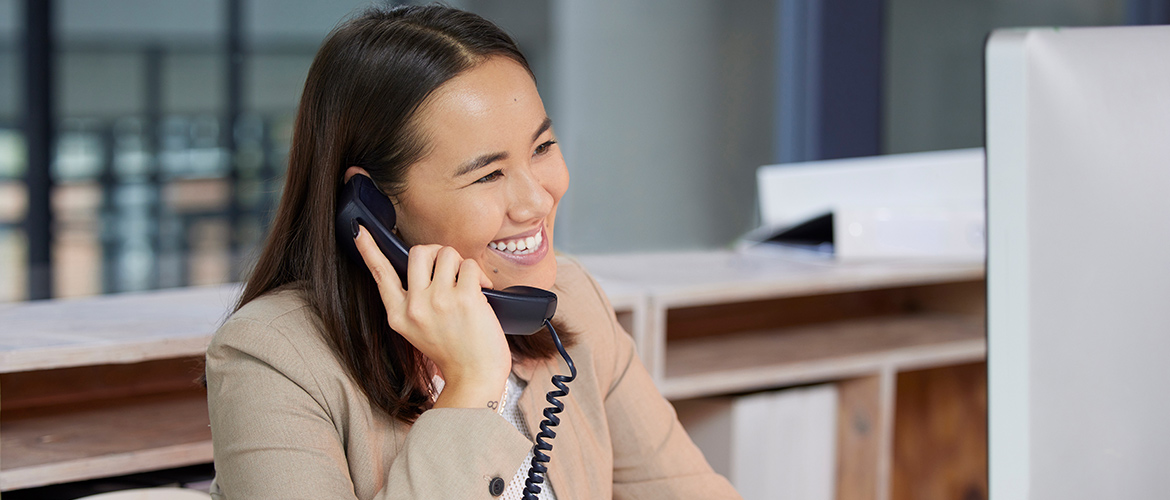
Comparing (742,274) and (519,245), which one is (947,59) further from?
(519,245)

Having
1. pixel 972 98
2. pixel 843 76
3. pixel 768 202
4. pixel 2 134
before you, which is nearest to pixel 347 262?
pixel 768 202

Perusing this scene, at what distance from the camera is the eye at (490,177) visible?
3.09ft

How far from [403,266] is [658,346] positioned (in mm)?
735

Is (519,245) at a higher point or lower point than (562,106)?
lower

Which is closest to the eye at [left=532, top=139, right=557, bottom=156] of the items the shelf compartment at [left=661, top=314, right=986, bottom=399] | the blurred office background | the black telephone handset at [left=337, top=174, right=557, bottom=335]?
the black telephone handset at [left=337, top=174, right=557, bottom=335]

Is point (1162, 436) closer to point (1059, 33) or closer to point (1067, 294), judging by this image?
point (1067, 294)

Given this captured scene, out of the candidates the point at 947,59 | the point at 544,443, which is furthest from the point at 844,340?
the point at 947,59

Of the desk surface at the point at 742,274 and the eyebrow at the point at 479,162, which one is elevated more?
the eyebrow at the point at 479,162

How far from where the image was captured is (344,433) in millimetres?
926

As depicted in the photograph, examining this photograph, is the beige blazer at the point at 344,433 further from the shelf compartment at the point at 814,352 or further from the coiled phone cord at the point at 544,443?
the shelf compartment at the point at 814,352

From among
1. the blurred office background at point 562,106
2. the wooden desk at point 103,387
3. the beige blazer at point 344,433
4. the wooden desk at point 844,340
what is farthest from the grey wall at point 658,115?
the beige blazer at point 344,433

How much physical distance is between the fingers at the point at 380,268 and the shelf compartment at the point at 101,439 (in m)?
0.52

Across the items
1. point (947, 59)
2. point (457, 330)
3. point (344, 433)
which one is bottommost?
point (344, 433)

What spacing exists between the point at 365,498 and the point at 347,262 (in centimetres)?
25
